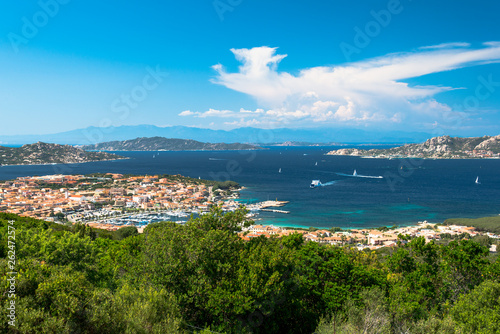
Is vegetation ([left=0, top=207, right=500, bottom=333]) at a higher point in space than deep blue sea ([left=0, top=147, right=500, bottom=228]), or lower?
higher

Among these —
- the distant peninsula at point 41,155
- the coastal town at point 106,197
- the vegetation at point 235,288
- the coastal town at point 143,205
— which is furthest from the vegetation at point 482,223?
the distant peninsula at point 41,155

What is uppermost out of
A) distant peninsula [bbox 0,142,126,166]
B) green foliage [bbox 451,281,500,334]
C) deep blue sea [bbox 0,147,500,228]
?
distant peninsula [bbox 0,142,126,166]

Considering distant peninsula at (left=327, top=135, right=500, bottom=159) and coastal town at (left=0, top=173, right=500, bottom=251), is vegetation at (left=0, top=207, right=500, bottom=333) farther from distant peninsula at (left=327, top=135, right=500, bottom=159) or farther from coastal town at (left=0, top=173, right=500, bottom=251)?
distant peninsula at (left=327, top=135, right=500, bottom=159)

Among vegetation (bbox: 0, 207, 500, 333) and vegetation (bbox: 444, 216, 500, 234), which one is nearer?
vegetation (bbox: 0, 207, 500, 333)

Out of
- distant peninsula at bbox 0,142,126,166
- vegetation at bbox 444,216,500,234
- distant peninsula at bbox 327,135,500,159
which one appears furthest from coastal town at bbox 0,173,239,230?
distant peninsula at bbox 327,135,500,159

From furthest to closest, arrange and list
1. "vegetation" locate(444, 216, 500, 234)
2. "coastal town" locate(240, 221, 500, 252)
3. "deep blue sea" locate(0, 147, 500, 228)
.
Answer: "deep blue sea" locate(0, 147, 500, 228), "vegetation" locate(444, 216, 500, 234), "coastal town" locate(240, 221, 500, 252)

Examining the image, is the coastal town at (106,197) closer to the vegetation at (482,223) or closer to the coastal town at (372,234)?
the coastal town at (372,234)

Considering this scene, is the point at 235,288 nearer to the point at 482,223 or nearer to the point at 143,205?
the point at 482,223

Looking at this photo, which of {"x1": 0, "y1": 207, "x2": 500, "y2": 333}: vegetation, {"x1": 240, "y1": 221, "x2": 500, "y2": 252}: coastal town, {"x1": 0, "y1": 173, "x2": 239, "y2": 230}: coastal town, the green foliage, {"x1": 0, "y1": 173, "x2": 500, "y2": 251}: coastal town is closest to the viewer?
{"x1": 0, "y1": 207, "x2": 500, "y2": 333}: vegetation
